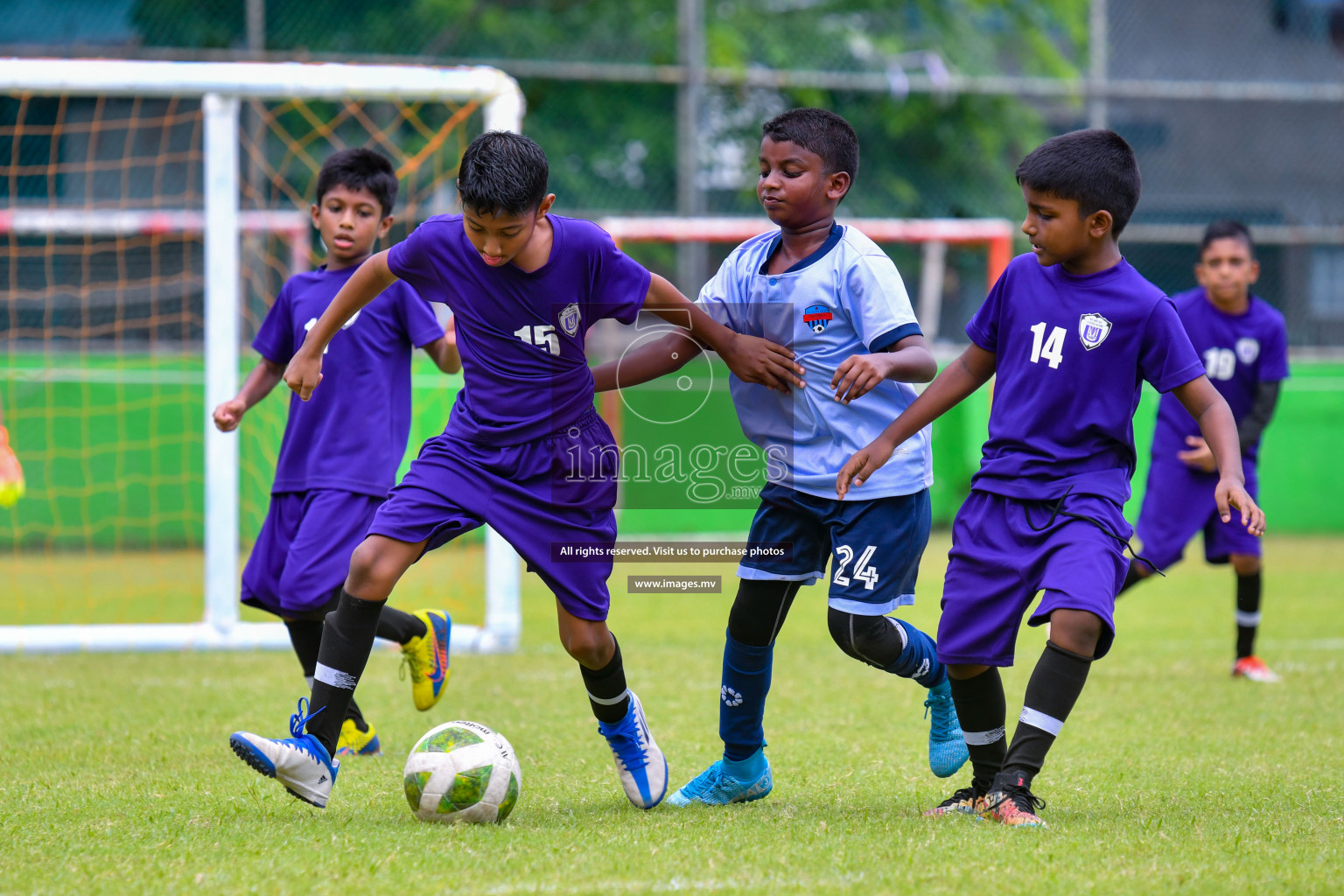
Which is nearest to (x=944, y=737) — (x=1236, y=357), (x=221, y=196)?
(x=1236, y=357)

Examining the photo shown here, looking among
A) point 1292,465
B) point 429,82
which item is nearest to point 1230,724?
point 429,82

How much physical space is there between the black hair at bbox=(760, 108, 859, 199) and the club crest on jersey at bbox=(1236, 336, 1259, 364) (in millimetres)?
3176

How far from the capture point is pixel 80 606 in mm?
8484

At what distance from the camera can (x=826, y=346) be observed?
3551 millimetres

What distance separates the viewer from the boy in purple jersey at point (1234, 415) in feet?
19.4

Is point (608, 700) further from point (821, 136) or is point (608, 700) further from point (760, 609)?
point (821, 136)

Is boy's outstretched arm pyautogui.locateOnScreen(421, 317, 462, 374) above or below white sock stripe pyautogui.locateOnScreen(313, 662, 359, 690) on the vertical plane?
above

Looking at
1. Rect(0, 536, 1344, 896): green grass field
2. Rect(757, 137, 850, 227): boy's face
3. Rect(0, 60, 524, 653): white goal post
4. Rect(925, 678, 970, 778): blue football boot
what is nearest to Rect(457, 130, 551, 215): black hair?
Rect(757, 137, 850, 227): boy's face

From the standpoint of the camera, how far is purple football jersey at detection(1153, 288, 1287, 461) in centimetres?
606

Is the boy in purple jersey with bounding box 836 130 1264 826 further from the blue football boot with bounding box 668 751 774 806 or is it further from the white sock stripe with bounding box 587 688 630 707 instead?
the white sock stripe with bounding box 587 688 630 707

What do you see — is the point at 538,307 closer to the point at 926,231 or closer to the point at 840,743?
the point at 840,743

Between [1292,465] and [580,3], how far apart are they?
26.1ft

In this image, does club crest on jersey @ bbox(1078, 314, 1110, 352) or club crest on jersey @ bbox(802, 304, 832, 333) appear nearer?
club crest on jersey @ bbox(1078, 314, 1110, 352)

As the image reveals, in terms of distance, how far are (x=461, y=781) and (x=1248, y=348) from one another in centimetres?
437
